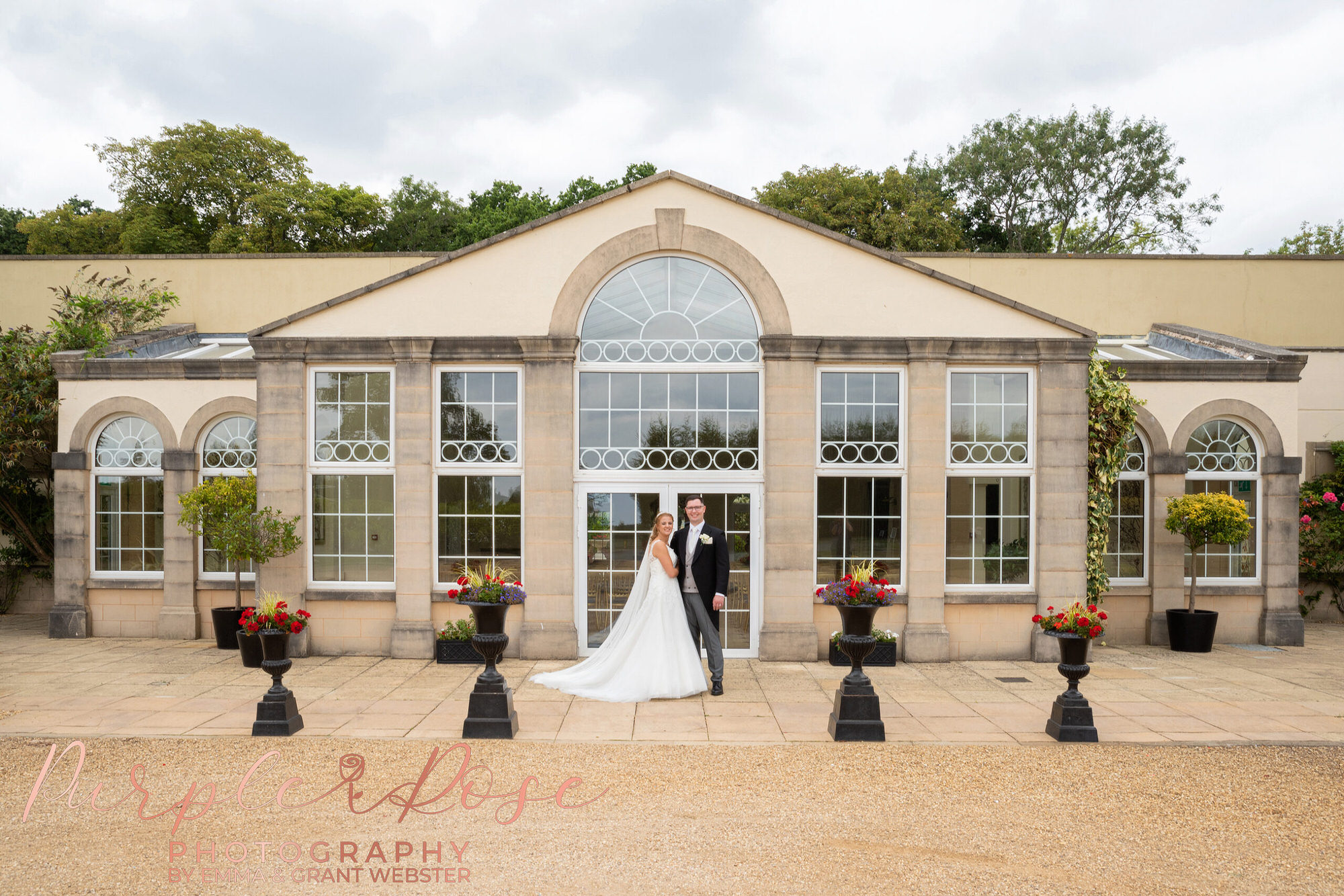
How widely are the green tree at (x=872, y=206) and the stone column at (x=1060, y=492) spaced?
644 inches

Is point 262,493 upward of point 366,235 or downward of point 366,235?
downward

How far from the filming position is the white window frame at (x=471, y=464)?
938cm

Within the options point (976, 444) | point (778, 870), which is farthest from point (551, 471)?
point (778, 870)

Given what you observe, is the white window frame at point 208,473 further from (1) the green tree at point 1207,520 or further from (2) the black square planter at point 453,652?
(1) the green tree at point 1207,520

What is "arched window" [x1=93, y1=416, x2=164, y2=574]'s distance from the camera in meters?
10.9

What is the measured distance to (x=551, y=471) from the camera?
9.29 m

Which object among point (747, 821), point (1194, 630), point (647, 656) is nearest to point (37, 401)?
point (647, 656)

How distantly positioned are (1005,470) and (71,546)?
477 inches

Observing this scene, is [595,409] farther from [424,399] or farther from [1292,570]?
[1292,570]

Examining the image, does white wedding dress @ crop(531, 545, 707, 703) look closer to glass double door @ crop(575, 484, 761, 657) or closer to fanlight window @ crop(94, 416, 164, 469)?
glass double door @ crop(575, 484, 761, 657)

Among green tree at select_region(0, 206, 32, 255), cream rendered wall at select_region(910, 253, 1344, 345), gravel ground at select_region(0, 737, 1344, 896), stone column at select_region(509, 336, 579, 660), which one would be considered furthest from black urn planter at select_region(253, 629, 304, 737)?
green tree at select_region(0, 206, 32, 255)

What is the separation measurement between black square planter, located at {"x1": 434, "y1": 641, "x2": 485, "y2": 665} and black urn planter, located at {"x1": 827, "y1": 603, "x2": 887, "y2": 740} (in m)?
4.38

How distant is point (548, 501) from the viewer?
928cm

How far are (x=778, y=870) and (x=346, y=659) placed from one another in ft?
21.8
